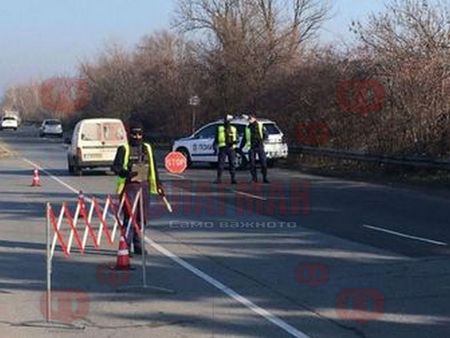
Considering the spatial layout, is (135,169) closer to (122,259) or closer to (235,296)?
(122,259)

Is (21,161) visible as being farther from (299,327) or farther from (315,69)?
(299,327)

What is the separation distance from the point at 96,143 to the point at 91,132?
18.5 inches

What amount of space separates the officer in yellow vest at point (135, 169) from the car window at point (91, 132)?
17.1 meters

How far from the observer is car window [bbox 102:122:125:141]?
30.3 metres

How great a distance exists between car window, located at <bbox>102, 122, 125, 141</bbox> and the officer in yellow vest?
16.9m

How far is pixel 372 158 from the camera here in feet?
98.6

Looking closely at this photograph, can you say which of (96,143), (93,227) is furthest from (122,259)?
(96,143)

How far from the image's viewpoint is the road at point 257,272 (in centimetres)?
857

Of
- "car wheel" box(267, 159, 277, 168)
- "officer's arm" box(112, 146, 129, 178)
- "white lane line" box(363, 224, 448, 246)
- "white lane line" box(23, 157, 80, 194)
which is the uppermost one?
"officer's arm" box(112, 146, 129, 178)

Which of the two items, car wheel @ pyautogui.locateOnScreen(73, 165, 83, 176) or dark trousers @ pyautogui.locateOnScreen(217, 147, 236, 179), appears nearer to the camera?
dark trousers @ pyautogui.locateOnScreen(217, 147, 236, 179)

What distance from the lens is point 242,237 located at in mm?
14891

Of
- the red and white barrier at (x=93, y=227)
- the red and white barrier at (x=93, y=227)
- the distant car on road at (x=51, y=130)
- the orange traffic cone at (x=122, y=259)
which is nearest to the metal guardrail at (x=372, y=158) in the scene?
the red and white barrier at (x=93, y=227)

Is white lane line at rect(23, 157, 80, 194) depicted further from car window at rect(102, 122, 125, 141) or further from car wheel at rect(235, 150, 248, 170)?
car wheel at rect(235, 150, 248, 170)

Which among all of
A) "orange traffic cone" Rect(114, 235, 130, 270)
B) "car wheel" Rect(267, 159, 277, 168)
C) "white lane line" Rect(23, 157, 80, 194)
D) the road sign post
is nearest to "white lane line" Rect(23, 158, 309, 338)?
"orange traffic cone" Rect(114, 235, 130, 270)
